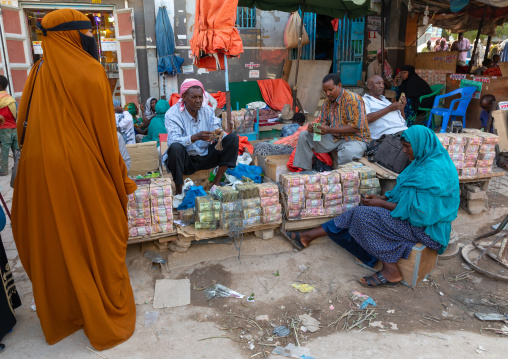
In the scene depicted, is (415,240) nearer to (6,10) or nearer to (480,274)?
(480,274)

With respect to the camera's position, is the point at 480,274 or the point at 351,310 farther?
the point at 480,274

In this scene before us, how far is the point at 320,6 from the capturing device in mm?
8305

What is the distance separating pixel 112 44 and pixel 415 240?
850 centimetres

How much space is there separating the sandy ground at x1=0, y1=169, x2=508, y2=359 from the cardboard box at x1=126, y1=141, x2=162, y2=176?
1497mm

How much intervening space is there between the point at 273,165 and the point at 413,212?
209 centimetres

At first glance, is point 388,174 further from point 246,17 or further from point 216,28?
point 246,17

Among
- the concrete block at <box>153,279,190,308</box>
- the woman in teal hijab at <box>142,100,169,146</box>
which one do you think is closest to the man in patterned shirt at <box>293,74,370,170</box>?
the concrete block at <box>153,279,190,308</box>

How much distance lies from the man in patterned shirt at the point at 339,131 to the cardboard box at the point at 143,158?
1.83m

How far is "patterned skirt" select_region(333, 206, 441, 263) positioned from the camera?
3369 mm

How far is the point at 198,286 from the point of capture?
3.48 meters

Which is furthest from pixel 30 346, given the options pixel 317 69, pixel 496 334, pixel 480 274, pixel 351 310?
pixel 317 69

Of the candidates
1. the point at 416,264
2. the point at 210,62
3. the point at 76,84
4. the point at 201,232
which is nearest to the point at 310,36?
the point at 210,62

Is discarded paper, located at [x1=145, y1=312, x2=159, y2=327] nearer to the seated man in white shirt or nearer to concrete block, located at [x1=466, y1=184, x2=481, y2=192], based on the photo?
the seated man in white shirt

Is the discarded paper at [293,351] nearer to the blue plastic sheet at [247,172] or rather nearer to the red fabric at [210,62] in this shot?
the blue plastic sheet at [247,172]
